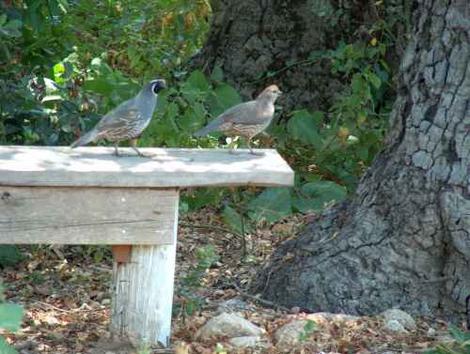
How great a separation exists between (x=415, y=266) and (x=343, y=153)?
2554 millimetres

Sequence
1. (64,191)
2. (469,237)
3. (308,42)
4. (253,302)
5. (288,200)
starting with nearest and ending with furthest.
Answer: (64,191) < (469,237) < (253,302) < (288,200) < (308,42)

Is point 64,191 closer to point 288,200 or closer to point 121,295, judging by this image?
point 121,295

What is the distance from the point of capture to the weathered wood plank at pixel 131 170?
4.41 metres

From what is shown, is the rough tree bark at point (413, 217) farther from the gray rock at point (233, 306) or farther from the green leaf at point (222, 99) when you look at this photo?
the green leaf at point (222, 99)

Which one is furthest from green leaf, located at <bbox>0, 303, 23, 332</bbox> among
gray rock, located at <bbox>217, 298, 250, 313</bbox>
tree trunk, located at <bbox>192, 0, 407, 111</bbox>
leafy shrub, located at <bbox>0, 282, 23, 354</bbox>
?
tree trunk, located at <bbox>192, 0, 407, 111</bbox>

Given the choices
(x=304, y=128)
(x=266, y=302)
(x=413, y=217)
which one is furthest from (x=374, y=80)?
(x=266, y=302)

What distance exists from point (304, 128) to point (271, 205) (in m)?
1.04

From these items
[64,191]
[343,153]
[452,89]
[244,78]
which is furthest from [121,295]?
[244,78]

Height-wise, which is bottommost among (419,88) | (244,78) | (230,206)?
(230,206)

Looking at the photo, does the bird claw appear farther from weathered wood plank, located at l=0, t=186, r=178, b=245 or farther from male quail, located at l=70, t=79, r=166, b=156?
weathered wood plank, located at l=0, t=186, r=178, b=245

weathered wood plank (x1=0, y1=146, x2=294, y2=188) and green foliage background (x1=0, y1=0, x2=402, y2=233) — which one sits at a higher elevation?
weathered wood plank (x1=0, y1=146, x2=294, y2=188)

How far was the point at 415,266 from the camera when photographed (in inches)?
211

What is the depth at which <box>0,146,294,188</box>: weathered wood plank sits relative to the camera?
4414 mm

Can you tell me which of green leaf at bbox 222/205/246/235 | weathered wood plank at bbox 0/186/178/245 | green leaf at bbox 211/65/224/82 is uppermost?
weathered wood plank at bbox 0/186/178/245
